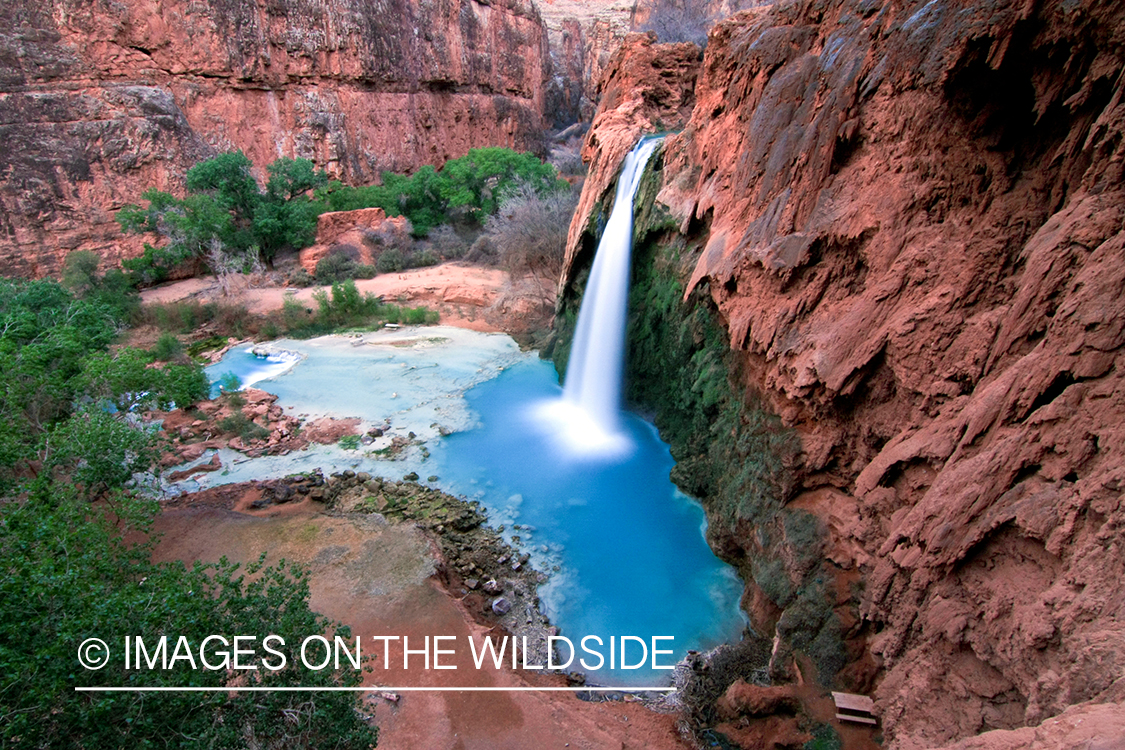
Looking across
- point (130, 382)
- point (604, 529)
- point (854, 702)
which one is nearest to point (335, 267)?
point (130, 382)

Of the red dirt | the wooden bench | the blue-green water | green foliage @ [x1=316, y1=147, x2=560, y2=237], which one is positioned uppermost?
green foliage @ [x1=316, y1=147, x2=560, y2=237]

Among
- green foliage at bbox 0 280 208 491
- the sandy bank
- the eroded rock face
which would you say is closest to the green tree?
the sandy bank

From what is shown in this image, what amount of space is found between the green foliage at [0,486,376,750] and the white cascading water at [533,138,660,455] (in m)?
A: 8.93

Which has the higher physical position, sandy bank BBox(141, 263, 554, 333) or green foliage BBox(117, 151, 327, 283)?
green foliage BBox(117, 151, 327, 283)

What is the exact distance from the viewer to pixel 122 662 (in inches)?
140

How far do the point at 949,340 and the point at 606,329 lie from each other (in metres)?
8.85

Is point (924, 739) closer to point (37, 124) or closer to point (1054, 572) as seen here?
point (1054, 572)

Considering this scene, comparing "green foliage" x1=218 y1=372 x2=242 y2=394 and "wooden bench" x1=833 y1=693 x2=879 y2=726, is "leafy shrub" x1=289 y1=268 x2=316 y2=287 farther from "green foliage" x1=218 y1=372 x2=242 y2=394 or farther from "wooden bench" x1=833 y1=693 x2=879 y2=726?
"wooden bench" x1=833 y1=693 x2=879 y2=726

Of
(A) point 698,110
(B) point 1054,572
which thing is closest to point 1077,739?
(B) point 1054,572

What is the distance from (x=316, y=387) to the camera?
1538 centimetres

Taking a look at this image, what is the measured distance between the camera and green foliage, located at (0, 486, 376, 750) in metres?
3.25

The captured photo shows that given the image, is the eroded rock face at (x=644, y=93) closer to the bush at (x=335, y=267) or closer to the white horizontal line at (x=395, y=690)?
the white horizontal line at (x=395, y=690)

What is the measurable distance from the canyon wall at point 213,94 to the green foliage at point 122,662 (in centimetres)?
2282

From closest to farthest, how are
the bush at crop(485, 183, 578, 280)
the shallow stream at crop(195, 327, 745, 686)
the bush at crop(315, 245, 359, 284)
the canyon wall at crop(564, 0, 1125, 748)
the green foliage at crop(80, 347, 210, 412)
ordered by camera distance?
the canyon wall at crop(564, 0, 1125, 748)
the shallow stream at crop(195, 327, 745, 686)
the green foliage at crop(80, 347, 210, 412)
the bush at crop(485, 183, 578, 280)
the bush at crop(315, 245, 359, 284)
